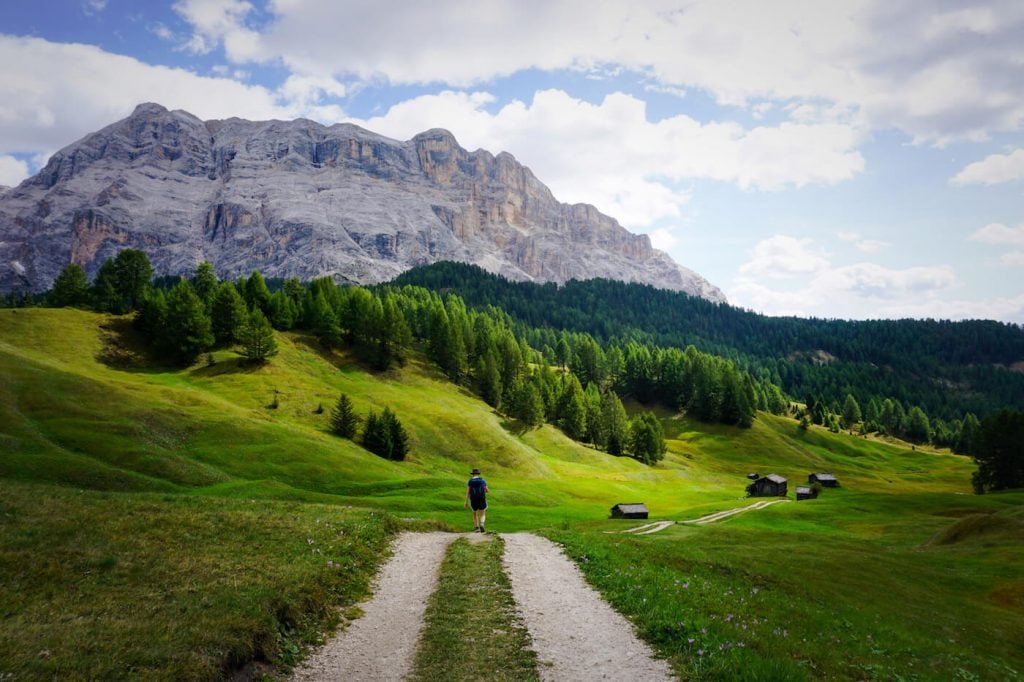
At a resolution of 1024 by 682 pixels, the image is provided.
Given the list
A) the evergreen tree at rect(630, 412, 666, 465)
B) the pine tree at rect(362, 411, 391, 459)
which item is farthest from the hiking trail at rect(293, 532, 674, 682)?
the evergreen tree at rect(630, 412, 666, 465)

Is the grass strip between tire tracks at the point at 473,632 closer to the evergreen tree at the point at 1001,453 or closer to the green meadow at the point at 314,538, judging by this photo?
the green meadow at the point at 314,538

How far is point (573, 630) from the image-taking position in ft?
49.2

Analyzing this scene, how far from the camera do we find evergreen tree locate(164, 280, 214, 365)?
9831cm

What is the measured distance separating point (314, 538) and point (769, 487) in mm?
93729

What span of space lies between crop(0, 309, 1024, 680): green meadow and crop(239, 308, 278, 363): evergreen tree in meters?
2.72

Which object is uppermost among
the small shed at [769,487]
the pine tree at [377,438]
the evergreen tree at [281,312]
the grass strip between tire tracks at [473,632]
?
the evergreen tree at [281,312]

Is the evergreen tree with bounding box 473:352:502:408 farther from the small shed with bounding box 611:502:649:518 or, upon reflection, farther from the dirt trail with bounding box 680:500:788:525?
the small shed with bounding box 611:502:649:518

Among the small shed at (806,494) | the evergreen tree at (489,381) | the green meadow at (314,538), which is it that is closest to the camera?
the green meadow at (314,538)

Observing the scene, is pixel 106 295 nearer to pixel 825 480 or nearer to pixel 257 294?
pixel 257 294

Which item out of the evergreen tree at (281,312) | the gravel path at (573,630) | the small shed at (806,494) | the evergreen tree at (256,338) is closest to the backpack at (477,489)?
the gravel path at (573,630)

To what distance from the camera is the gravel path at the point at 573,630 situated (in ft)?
40.2

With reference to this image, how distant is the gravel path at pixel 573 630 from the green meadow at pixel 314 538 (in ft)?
2.39

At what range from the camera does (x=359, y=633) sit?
48.7 feet

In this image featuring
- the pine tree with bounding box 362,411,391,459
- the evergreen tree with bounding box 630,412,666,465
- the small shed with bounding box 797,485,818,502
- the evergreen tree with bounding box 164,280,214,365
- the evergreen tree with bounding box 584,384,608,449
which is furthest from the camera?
the evergreen tree with bounding box 584,384,608,449
